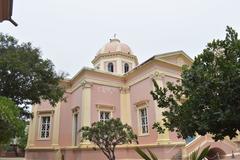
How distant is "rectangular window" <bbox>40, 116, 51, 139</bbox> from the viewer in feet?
67.5

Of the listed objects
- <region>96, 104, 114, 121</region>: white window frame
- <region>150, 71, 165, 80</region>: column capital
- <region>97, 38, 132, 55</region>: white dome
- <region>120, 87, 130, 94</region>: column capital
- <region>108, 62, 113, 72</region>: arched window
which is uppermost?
<region>97, 38, 132, 55</region>: white dome

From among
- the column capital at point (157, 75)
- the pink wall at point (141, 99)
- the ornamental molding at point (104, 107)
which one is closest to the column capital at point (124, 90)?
the pink wall at point (141, 99)

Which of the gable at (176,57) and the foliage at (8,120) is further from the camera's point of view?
the gable at (176,57)

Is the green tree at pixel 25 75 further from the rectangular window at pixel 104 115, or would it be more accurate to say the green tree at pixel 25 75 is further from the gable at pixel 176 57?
the gable at pixel 176 57

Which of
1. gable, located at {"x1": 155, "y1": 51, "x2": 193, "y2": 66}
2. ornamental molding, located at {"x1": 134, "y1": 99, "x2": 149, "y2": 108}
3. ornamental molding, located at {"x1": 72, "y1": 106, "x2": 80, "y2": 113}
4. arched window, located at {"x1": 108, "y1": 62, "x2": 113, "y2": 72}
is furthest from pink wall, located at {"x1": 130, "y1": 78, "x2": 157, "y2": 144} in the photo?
arched window, located at {"x1": 108, "y1": 62, "x2": 113, "y2": 72}

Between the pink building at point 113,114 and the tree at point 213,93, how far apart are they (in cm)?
985

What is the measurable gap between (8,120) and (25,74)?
5852 mm

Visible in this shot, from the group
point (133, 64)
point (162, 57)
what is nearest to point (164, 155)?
point (162, 57)

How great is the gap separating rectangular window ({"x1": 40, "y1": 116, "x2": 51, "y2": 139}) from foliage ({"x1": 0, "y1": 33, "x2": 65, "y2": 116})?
6767 millimetres

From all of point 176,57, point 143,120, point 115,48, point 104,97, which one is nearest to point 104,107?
point 104,97

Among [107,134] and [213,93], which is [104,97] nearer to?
[107,134]

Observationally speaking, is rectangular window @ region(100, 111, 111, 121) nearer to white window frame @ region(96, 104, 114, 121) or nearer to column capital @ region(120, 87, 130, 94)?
white window frame @ region(96, 104, 114, 121)

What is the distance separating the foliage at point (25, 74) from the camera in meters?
12.7

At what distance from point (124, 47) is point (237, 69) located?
71.0 ft
